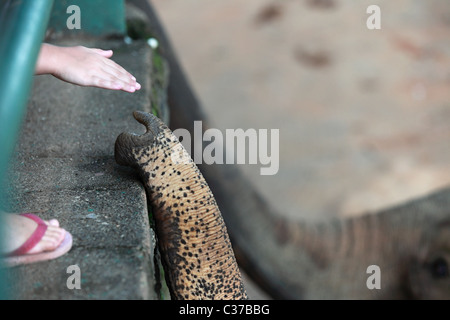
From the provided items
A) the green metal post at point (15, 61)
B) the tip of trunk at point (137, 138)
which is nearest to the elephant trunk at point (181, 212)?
the tip of trunk at point (137, 138)

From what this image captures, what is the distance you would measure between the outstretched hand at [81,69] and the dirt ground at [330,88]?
2.69m

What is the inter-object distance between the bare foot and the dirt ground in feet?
9.26

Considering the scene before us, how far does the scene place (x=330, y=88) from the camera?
16.2ft

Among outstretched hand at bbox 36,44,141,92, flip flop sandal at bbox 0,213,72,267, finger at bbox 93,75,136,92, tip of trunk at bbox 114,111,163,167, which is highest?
outstretched hand at bbox 36,44,141,92

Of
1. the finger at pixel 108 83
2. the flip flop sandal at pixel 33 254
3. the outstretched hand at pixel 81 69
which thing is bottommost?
the flip flop sandal at pixel 33 254

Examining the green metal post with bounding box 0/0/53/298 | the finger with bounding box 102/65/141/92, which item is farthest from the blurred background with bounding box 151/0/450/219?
the green metal post with bounding box 0/0/53/298

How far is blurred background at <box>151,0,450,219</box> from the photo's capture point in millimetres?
4185

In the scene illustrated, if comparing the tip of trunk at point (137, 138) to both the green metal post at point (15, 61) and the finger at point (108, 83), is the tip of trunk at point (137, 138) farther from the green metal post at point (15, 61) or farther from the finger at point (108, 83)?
the green metal post at point (15, 61)

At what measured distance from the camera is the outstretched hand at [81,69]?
112cm

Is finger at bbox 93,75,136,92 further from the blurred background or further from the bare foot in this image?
the blurred background

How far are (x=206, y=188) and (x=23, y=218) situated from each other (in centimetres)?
36

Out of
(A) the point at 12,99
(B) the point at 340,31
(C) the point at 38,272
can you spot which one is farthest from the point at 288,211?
(A) the point at 12,99

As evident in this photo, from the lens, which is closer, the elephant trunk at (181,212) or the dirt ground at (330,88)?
the elephant trunk at (181,212)

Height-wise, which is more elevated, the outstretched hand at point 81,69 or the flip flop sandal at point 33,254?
the outstretched hand at point 81,69
